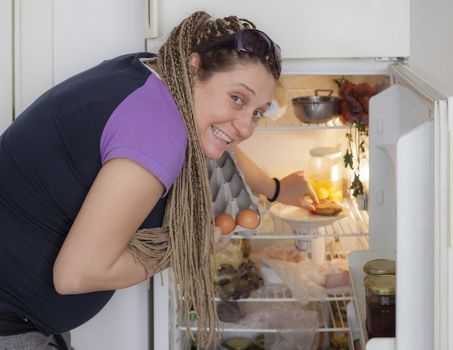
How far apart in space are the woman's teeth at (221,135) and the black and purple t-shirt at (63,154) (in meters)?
0.12

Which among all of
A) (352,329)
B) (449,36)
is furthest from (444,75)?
(352,329)

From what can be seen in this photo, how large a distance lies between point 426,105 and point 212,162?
2.59 ft

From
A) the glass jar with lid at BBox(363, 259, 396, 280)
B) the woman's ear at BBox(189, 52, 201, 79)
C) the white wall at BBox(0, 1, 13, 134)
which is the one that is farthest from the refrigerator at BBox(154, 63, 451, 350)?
the white wall at BBox(0, 1, 13, 134)

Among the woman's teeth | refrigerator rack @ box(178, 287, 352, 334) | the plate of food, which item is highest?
the woman's teeth

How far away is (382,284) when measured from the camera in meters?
1.28

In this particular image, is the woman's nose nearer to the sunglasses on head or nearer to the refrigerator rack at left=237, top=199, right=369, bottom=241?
the sunglasses on head

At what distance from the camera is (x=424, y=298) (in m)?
1.12

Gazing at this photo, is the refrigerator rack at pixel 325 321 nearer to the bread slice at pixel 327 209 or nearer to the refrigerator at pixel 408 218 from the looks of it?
the refrigerator at pixel 408 218

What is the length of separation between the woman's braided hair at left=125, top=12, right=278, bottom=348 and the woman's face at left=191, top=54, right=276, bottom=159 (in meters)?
0.02

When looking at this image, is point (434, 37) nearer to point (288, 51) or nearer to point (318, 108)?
point (318, 108)

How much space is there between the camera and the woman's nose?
1264 millimetres

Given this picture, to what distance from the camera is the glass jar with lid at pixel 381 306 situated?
1265 mm

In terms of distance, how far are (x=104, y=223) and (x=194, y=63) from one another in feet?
1.19

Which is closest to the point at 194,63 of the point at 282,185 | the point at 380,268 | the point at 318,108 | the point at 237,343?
the point at 380,268
